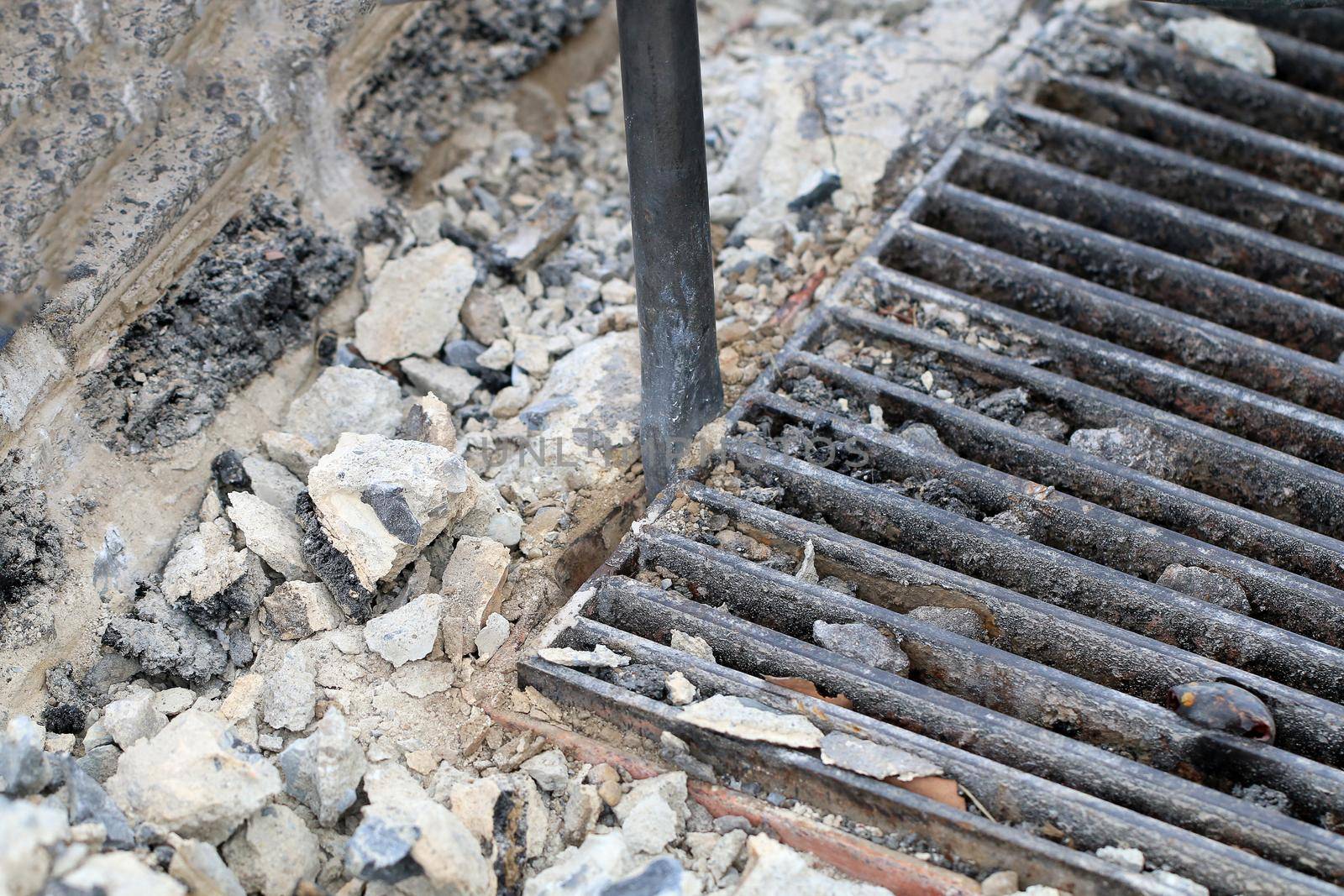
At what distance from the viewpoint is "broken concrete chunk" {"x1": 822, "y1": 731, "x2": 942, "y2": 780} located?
2.04m

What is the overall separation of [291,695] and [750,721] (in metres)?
0.83

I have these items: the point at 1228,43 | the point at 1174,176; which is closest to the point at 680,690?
the point at 1174,176

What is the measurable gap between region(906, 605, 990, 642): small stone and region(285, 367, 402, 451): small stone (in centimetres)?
122

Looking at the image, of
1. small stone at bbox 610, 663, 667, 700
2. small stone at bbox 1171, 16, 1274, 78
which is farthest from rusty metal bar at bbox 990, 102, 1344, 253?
small stone at bbox 610, 663, 667, 700

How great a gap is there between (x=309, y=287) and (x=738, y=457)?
3.60 ft

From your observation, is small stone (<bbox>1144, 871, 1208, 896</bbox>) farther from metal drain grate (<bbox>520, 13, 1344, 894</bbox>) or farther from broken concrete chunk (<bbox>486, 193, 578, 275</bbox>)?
broken concrete chunk (<bbox>486, 193, 578, 275</bbox>)

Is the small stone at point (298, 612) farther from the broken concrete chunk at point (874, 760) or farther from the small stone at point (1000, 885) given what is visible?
the small stone at point (1000, 885)

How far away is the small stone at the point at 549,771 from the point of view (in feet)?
7.03

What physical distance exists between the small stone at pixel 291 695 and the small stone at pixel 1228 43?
3.05 metres

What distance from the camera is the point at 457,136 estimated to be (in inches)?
138

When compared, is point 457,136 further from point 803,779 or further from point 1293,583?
point 1293,583

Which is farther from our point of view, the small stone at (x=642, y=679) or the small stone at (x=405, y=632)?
the small stone at (x=405, y=632)

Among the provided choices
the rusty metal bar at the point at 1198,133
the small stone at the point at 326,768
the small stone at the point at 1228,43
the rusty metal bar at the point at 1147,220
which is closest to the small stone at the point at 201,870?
the small stone at the point at 326,768

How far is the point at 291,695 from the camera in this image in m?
2.26
